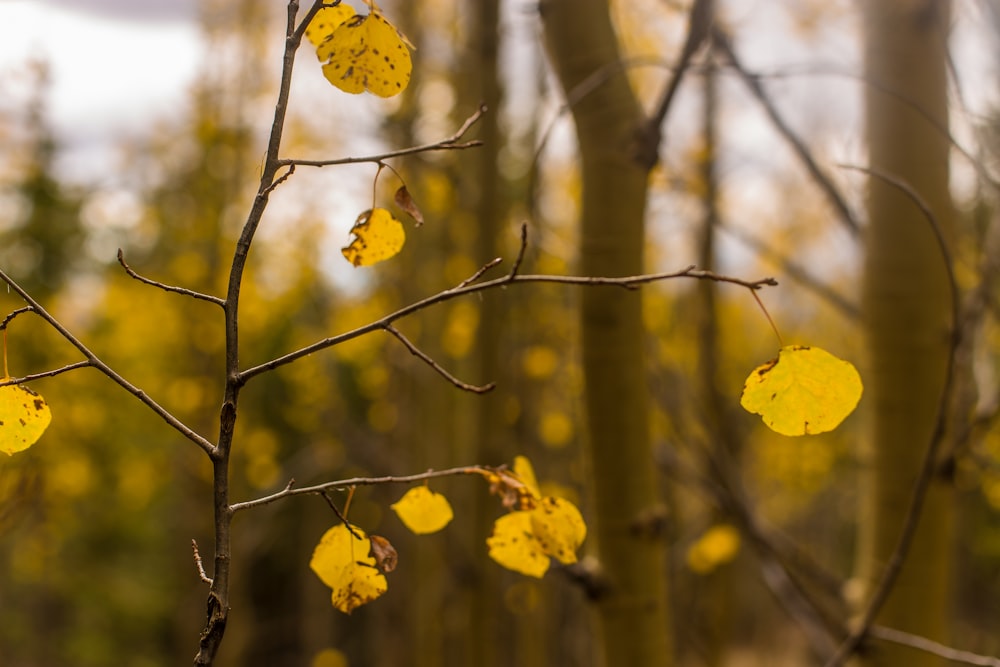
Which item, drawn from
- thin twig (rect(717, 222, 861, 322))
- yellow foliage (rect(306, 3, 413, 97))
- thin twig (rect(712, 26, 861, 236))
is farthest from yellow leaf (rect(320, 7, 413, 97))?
thin twig (rect(717, 222, 861, 322))

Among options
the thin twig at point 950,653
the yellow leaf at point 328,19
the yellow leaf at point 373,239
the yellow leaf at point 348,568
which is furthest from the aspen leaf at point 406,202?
the thin twig at point 950,653

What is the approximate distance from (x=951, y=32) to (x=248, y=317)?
6.51 meters

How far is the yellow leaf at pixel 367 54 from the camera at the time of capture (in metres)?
0.56

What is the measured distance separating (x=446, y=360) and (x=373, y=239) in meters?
3.62

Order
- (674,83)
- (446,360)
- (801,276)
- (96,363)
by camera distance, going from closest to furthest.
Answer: (96,363)
(674,83)
(801,276)
(446,360)

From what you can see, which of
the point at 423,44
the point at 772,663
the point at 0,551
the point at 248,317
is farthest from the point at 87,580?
the point at 772,663

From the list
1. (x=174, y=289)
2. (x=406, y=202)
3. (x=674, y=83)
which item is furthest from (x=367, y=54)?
(x=674, y=83)

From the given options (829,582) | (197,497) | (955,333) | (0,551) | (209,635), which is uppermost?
(955,333)

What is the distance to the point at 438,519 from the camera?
26.3 inches

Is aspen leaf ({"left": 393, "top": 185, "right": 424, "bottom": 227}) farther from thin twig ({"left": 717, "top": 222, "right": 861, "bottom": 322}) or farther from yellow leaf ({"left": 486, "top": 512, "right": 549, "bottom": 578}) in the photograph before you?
thin twig ({"left": 717, "top": 222, "right": 861, "bottom": 322})

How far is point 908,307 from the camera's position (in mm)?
1207

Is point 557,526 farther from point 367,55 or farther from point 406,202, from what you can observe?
point 367,55

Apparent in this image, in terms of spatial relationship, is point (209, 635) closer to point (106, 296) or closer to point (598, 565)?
point (598, 565)

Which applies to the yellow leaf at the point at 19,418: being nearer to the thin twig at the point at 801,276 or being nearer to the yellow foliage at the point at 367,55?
the yellow foliage at the point at 367,55
